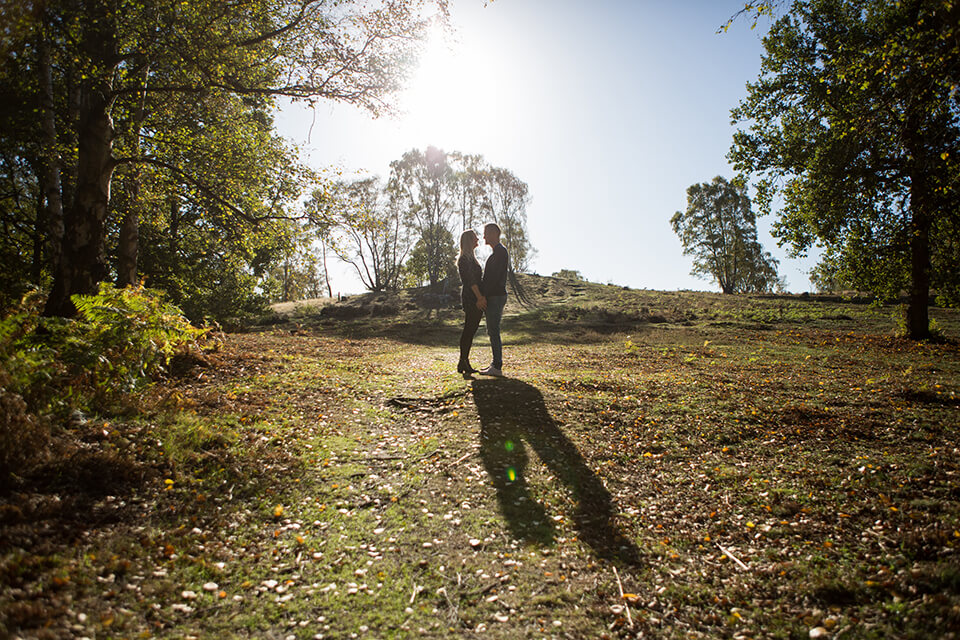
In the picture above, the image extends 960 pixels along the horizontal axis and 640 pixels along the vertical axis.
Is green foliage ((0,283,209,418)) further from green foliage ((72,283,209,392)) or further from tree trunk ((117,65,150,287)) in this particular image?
tree trunk ((117,65,150,287))

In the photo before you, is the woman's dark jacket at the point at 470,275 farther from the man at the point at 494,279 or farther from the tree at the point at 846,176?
the tree at the point at 846,176

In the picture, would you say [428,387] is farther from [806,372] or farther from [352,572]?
[806,372]

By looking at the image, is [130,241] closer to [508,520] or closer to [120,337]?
[120,337]

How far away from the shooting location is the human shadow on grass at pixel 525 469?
464 cm

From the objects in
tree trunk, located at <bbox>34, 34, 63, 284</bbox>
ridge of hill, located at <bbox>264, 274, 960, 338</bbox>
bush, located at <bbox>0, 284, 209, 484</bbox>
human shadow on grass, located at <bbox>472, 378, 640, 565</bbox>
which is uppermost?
tree trunk, located at <bbox>34, 34, 63, 284</bbox>

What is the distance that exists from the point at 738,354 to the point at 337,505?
49.4 feet

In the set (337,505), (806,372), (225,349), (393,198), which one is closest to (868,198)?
(806,372)

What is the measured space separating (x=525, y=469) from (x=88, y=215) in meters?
9.67

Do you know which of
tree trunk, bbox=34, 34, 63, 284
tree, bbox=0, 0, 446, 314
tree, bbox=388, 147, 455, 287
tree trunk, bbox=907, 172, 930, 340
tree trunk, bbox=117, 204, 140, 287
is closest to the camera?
tree, bbox=0, 0, 446, 314

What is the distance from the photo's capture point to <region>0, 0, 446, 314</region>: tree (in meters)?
8.24

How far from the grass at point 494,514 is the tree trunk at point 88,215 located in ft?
9.66

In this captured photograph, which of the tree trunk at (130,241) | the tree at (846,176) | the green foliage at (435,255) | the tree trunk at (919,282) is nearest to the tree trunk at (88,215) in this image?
the tree trunk at (130,241)

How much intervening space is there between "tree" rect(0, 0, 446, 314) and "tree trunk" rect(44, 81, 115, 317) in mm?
19

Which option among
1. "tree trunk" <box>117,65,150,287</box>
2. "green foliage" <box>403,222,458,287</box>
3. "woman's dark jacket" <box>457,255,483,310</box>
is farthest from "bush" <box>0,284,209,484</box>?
"green foliage" <box>403,222,458,287</box>
